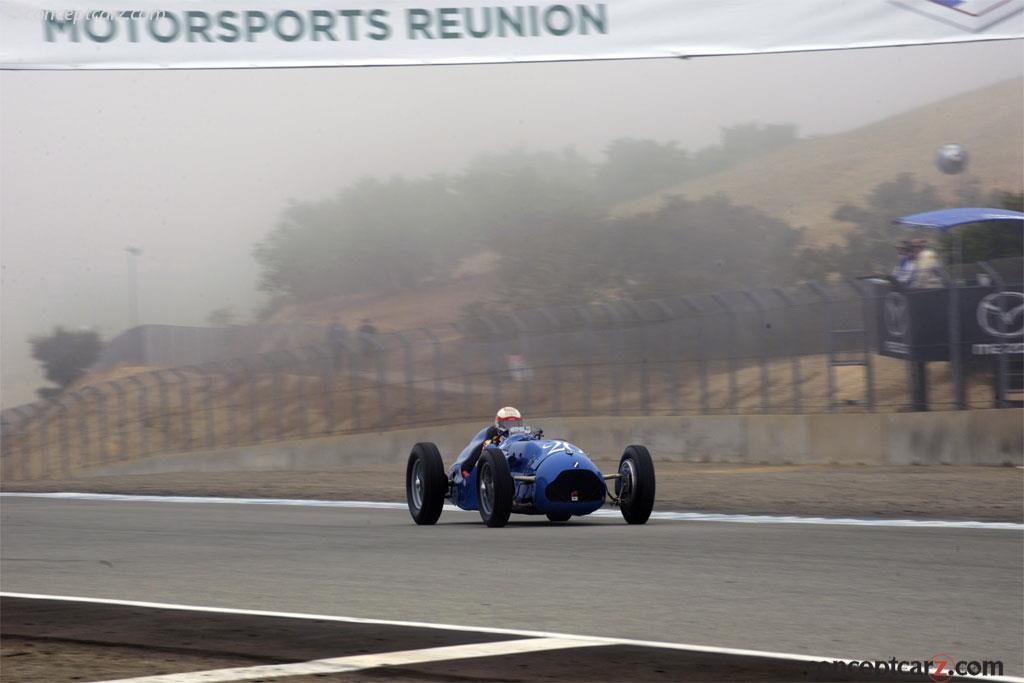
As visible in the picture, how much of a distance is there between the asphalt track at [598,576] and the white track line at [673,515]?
47 centimetres

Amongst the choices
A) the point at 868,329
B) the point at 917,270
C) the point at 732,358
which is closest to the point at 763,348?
the point at 732,358

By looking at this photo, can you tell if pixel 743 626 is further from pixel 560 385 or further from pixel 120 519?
pixel 560 385

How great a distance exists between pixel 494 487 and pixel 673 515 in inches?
108

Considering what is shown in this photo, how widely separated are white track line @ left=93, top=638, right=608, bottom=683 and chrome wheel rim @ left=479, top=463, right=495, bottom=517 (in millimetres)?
6322

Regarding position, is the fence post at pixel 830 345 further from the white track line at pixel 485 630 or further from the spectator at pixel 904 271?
the white track line at pixel 485 630

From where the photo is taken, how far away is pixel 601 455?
2689 centimetres

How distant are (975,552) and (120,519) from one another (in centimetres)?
891

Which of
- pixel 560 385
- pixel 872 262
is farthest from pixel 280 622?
pixel 872 262

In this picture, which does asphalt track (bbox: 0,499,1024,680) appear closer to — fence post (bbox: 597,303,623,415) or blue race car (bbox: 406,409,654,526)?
blue race car (bbox: 406,409,654,526)

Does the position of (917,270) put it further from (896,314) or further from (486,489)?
(486,489)

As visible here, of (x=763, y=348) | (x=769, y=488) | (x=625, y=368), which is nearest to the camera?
(x=769, y=488)

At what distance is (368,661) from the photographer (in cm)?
676

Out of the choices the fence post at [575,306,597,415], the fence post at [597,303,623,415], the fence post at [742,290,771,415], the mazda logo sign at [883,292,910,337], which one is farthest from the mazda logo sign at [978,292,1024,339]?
the fence post at [575,306,597,415]

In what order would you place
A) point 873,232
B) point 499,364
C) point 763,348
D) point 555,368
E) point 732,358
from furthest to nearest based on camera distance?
point 873,232 < point 499,364 < point 555,368 < point 732,358 < point 763,348
